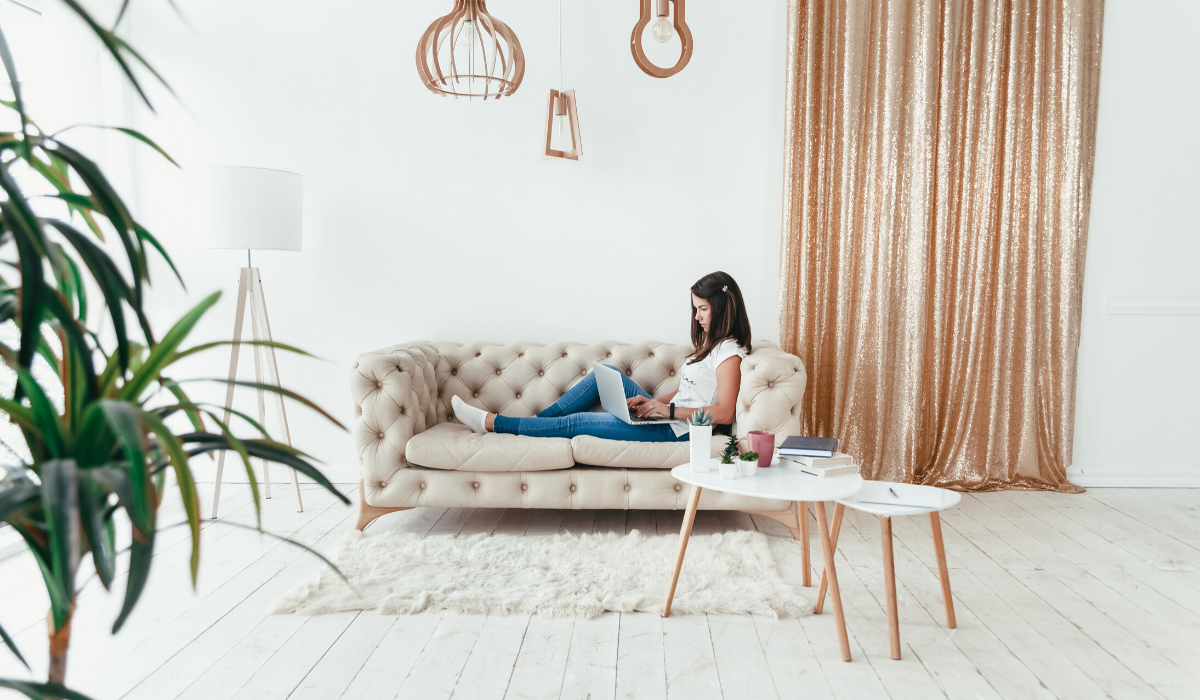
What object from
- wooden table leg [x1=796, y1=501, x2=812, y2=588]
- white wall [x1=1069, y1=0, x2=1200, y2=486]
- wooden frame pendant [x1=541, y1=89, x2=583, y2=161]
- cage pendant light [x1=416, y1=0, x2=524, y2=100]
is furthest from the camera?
white wall [x1=1069, y1=0, x2=1200, y2=486]

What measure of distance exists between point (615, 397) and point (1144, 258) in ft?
8.52

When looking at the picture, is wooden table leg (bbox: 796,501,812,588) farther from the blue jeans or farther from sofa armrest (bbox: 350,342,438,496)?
sofa armrest (bbox: 350,342,438,496)

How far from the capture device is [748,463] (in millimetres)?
1920

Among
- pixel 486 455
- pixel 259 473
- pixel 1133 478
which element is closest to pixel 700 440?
pixel 486 455

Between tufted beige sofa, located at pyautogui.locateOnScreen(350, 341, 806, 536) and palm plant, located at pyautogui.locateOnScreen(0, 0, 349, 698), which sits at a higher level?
palm plant, located at pyautogui.locateOnScreen(0, 0, 349, 698)

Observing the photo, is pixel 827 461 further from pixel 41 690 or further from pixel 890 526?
pixel 41 690

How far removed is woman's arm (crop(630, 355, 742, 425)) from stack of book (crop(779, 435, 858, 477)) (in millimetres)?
552

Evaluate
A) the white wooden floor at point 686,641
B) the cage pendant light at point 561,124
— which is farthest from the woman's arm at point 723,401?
the cage pendant light at point 561,124

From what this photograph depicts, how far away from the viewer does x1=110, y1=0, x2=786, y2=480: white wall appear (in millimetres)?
3264

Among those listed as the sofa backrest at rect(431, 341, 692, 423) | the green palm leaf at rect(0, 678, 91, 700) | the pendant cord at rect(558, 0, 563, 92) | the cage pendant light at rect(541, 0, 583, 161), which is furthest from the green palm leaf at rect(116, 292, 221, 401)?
the pendant cord at rect(558, 0, 563, 92)

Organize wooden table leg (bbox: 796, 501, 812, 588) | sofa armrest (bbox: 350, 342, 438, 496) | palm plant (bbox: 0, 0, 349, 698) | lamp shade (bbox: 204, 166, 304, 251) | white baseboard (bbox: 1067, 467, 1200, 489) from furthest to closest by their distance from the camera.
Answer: white baseboard (bbox: 1067, 467, 1200, 489)
lamp shade (bbox: 204, 166, 304, 251)
sofa armrest (bbox: 350, 342, 438, 496)
wooden table leg (bbox: 796, 501, 812, 588)
palm plant (bbox: 0, 0, 349, 698)

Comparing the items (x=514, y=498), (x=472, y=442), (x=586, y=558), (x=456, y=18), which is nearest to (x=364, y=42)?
(x=456, y=18)

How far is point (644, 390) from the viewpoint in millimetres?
3020

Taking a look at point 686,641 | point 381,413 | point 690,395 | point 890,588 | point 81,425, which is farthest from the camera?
point 690,395
